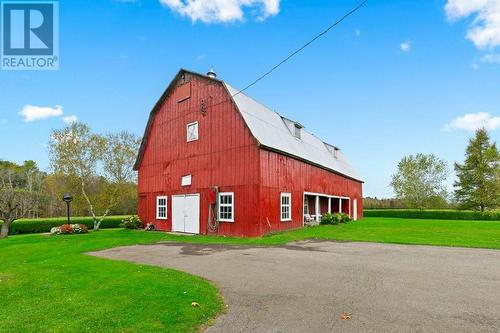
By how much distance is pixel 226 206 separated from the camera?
723 inches

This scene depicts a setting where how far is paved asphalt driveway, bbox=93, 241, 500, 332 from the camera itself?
4934mm

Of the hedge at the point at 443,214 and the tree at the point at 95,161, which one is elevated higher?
the tree at the point at 95,161

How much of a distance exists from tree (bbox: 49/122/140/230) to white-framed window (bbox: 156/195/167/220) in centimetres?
940

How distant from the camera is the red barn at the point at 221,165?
17.6 metres

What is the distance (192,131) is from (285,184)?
266 inches

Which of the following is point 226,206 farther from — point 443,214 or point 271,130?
point 443,214

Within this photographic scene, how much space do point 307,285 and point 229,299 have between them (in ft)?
6.08

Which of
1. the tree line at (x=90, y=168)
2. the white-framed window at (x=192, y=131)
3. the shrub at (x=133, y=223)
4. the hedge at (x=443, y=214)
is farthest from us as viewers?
the hedge at (x=443, y=214)

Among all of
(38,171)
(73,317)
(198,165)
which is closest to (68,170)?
(198,165)

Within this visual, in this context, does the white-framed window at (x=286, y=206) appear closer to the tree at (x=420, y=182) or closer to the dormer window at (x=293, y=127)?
the dormer window at (x=293, y=127)

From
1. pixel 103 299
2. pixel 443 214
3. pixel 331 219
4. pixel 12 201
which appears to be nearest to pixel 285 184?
pixel 331 219

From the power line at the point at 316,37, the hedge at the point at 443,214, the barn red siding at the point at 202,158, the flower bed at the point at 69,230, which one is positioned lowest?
the hedge at the point at 443,214

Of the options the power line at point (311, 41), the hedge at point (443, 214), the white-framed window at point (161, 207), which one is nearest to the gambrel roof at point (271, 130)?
the power line at point (311, 41)

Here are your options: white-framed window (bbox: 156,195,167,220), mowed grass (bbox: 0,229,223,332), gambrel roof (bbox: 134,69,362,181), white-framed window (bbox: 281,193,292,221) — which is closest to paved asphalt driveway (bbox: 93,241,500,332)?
mowed grass (bbox: 0,229,223,332)
